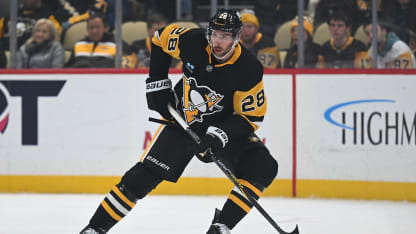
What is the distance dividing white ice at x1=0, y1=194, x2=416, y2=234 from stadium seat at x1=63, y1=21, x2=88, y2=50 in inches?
45.1

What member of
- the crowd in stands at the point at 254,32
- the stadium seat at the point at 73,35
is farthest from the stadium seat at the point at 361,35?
the stadium seat at the point at 73,35

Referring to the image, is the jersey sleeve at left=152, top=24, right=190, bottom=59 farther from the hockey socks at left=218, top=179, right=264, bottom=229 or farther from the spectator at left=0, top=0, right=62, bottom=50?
the spectator at left=0, top=0, right=62, bottom=50

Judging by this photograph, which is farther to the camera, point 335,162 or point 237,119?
point 335,162

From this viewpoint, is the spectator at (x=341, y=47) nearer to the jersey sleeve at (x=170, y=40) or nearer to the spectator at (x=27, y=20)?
the spectator at (x=27, y=20)

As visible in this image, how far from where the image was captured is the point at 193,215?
196 inches

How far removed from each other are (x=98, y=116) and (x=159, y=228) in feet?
5.08

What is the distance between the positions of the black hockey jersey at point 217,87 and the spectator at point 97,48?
2231 mm

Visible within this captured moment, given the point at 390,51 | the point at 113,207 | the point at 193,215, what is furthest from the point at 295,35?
the point at 113,207

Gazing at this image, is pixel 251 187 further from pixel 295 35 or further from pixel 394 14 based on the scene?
pixel 394 14

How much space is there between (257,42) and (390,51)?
96cm

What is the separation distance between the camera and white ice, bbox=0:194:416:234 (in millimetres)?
4500

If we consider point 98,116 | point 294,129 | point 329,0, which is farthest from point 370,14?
point 98,116

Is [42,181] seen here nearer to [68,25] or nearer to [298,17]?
[68,25]

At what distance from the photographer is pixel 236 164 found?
3.74m
